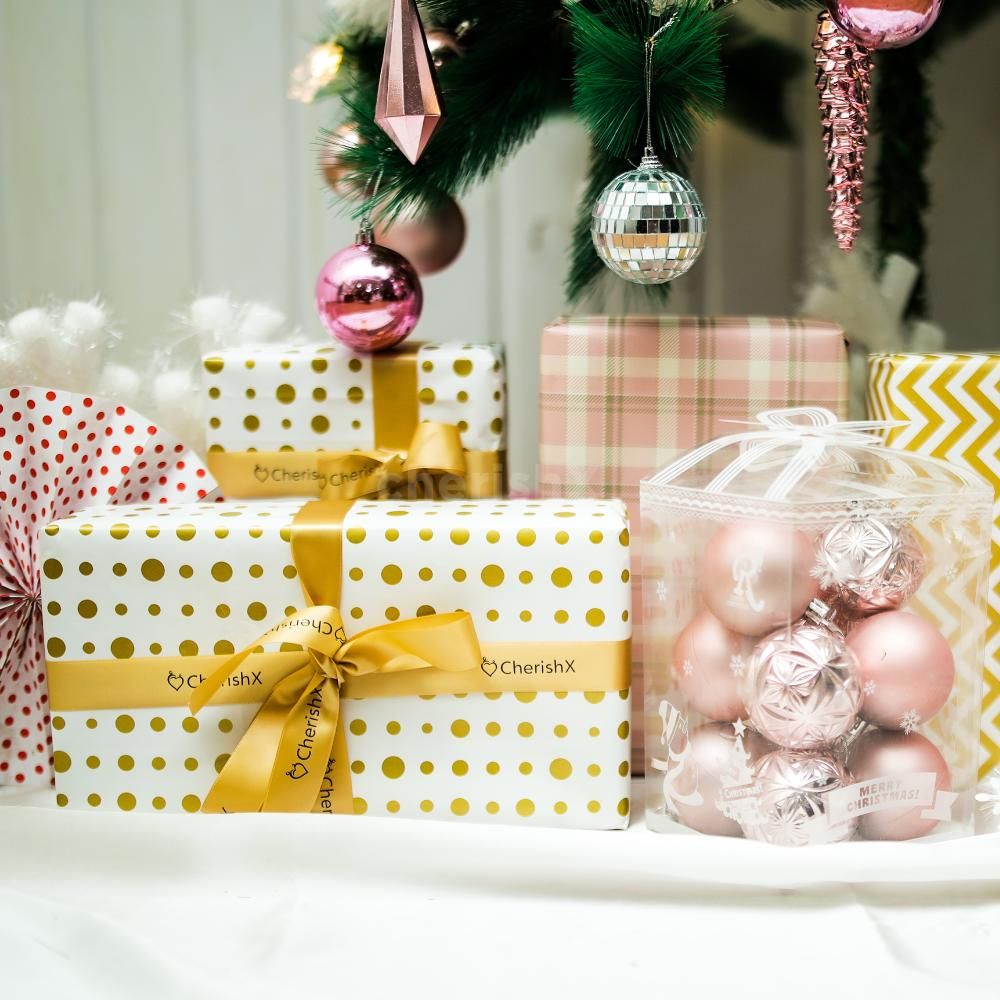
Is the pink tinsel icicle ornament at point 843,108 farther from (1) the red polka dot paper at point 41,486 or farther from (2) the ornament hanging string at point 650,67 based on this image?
(1) the red polka dot paper at point 41,486

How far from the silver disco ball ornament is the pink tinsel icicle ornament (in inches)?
4.2

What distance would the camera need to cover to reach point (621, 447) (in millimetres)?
844

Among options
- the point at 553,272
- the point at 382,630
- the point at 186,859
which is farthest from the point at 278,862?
the point at 553,272

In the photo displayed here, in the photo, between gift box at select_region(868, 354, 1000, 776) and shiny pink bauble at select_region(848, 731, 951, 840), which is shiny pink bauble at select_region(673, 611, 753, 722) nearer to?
shiny pink bauble at select_region(848, 731, 951, 840)

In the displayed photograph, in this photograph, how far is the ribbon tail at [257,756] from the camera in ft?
2.39

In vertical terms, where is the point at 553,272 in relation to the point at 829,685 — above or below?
above

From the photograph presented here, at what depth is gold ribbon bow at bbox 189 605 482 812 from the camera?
71cm

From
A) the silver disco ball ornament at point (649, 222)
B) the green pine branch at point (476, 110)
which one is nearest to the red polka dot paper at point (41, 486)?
the green pine branch at point (476, 110)

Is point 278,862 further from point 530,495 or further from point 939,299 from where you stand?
point 939,299

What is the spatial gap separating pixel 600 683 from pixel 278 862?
255mm

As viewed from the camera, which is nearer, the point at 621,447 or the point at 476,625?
the point at 476,625

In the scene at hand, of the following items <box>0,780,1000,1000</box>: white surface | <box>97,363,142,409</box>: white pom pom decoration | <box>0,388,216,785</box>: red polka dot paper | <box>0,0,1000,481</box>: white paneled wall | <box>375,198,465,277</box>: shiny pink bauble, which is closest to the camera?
<box>0,780,1000,1000</box>: white surface

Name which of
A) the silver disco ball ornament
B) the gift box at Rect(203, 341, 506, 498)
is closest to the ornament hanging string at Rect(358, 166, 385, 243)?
the gift box at Rect(203, 341, 506, 498)

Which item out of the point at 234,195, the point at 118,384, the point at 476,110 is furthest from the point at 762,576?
the point at 234,195
